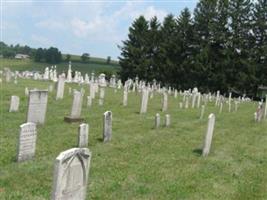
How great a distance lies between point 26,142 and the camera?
1203cm

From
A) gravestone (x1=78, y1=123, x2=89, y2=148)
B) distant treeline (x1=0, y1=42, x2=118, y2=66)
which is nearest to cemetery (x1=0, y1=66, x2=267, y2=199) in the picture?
gravestone (x1=78, y1=123, x2=89, y2=148)

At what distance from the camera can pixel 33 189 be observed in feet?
31.0

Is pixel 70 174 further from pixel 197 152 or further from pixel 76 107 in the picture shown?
pixel 76 107

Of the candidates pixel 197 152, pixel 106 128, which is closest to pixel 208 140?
pixel 197 152

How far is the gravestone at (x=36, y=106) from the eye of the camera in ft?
57.6

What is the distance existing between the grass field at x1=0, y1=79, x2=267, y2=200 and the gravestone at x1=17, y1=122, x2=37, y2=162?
0.89 ft

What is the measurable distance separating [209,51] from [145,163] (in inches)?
2147

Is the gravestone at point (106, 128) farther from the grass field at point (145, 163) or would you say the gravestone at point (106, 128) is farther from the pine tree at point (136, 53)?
the pine tree at point (136, 53)

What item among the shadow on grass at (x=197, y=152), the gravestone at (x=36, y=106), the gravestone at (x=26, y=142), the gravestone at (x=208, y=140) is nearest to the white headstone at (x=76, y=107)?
the gravestone at (x=36, y=106)

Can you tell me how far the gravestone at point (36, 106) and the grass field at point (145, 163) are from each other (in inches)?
16.6

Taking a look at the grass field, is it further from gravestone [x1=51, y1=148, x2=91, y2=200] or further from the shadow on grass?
gravestone [x1=51, y1=148, x2=91, y2=200]

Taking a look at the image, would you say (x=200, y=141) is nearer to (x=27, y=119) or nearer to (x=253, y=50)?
(x=27, y=119)

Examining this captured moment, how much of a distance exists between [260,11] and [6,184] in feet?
203

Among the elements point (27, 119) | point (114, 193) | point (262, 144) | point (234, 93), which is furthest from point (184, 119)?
point (234, 93)
